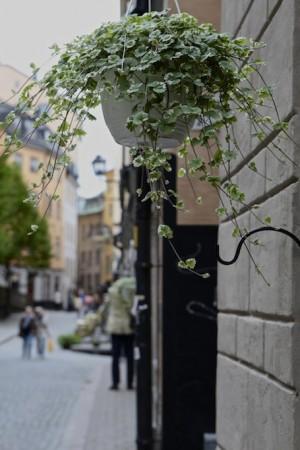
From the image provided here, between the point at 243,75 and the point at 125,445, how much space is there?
8.16 metres

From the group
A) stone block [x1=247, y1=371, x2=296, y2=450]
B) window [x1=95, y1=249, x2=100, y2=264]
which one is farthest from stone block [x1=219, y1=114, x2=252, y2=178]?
window [x1=95, y1=249, x2=100, y2=264]

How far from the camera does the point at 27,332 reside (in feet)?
94.2

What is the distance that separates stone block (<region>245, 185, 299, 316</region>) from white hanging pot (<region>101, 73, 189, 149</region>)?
0.45 meters

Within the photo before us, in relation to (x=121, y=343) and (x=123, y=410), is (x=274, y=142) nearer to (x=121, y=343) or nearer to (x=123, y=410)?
(x=123, y=410)

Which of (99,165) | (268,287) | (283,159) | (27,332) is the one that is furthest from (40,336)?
(283,159)

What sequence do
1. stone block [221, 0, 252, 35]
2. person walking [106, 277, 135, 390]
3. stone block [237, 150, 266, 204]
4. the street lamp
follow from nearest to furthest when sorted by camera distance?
stone block [237, 150, 266, 204] < stone block [221, 0, 252, 35] < person walking [106, 277, 135, 390] < the street lamp

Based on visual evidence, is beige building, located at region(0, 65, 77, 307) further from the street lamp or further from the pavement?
the street lamp

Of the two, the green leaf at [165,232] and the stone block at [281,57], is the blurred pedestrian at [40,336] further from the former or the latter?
the green leaf at [165,232]

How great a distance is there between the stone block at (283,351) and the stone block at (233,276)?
574mm

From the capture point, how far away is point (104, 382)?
1956 cm

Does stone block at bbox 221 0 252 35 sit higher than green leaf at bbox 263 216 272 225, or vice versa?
stone block at bbox 221 0 252 35

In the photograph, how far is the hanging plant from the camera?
A: 3533mm

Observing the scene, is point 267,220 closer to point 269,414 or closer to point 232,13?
point 269,414

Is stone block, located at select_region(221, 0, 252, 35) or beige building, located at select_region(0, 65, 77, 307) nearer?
stone block, located at select_region(221, 0, 252, 35)
